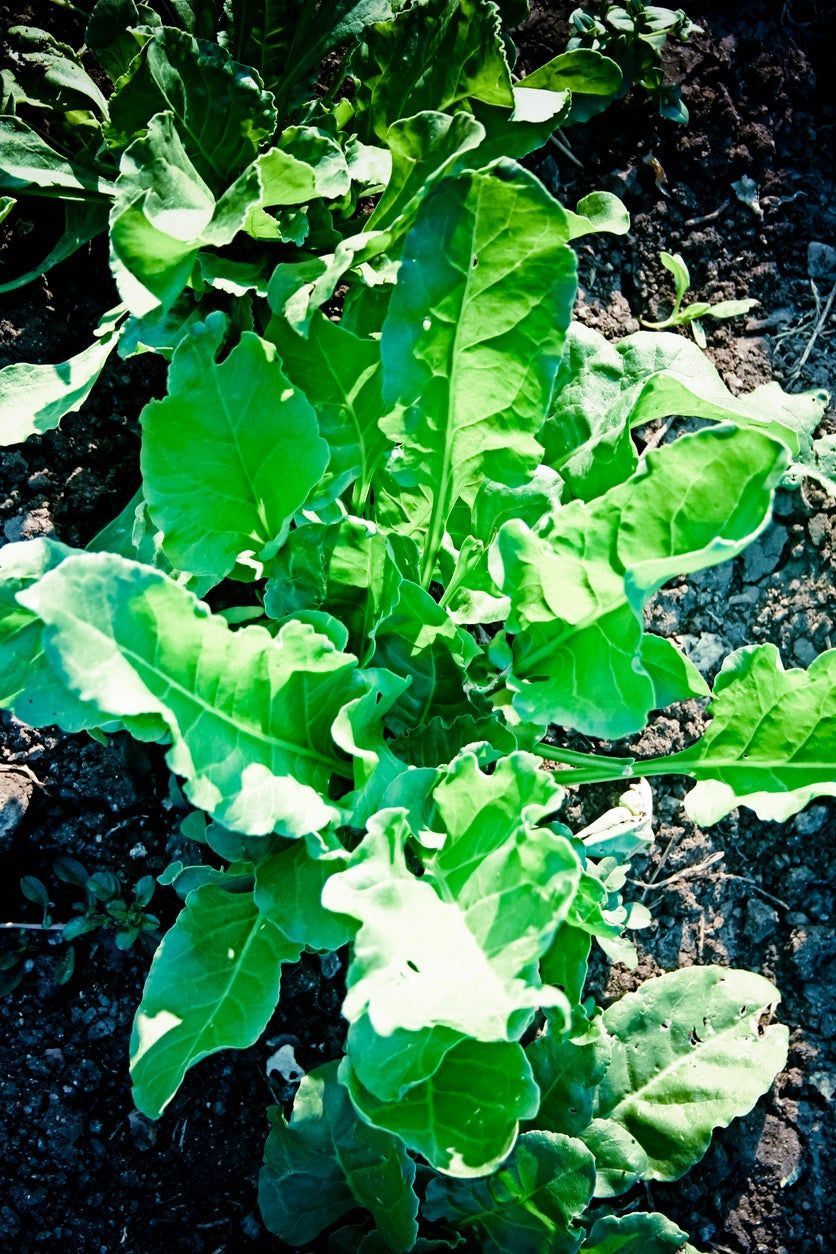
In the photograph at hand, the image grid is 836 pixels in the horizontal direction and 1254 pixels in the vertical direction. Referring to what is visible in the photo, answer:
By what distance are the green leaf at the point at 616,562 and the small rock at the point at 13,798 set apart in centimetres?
79

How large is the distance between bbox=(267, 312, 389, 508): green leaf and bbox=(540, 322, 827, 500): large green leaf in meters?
0.29

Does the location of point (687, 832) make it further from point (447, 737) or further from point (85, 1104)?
point (85, 1104)

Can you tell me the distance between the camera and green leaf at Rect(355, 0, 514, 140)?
4.65 ft

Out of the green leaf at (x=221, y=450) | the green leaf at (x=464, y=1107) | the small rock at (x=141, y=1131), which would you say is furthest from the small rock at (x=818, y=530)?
the small rock at (x=141, y=1131)

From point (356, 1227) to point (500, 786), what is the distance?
0.79 m

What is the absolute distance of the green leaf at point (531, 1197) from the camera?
4.75 ft

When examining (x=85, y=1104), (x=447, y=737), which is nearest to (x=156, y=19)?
(x=447, y=737)

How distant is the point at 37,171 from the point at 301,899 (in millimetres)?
1140

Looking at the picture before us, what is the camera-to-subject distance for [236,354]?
129 cm

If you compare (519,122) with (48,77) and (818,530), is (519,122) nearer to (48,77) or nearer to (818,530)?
(48,77)

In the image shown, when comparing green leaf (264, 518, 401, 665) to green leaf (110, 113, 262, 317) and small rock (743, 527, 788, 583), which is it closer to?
green leaf (110, 113, 262, 317)

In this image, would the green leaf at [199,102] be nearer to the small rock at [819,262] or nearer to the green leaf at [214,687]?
the green leaf at [214,687]

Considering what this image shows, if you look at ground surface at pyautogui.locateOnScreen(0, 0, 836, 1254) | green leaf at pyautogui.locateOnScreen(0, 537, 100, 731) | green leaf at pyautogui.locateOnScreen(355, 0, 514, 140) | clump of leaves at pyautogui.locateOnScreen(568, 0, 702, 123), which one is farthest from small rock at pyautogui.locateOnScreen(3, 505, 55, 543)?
clump of leaves at pyautogui.locateOnScreen(568, 0, 702, 123)

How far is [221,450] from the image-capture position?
135 centimetres
